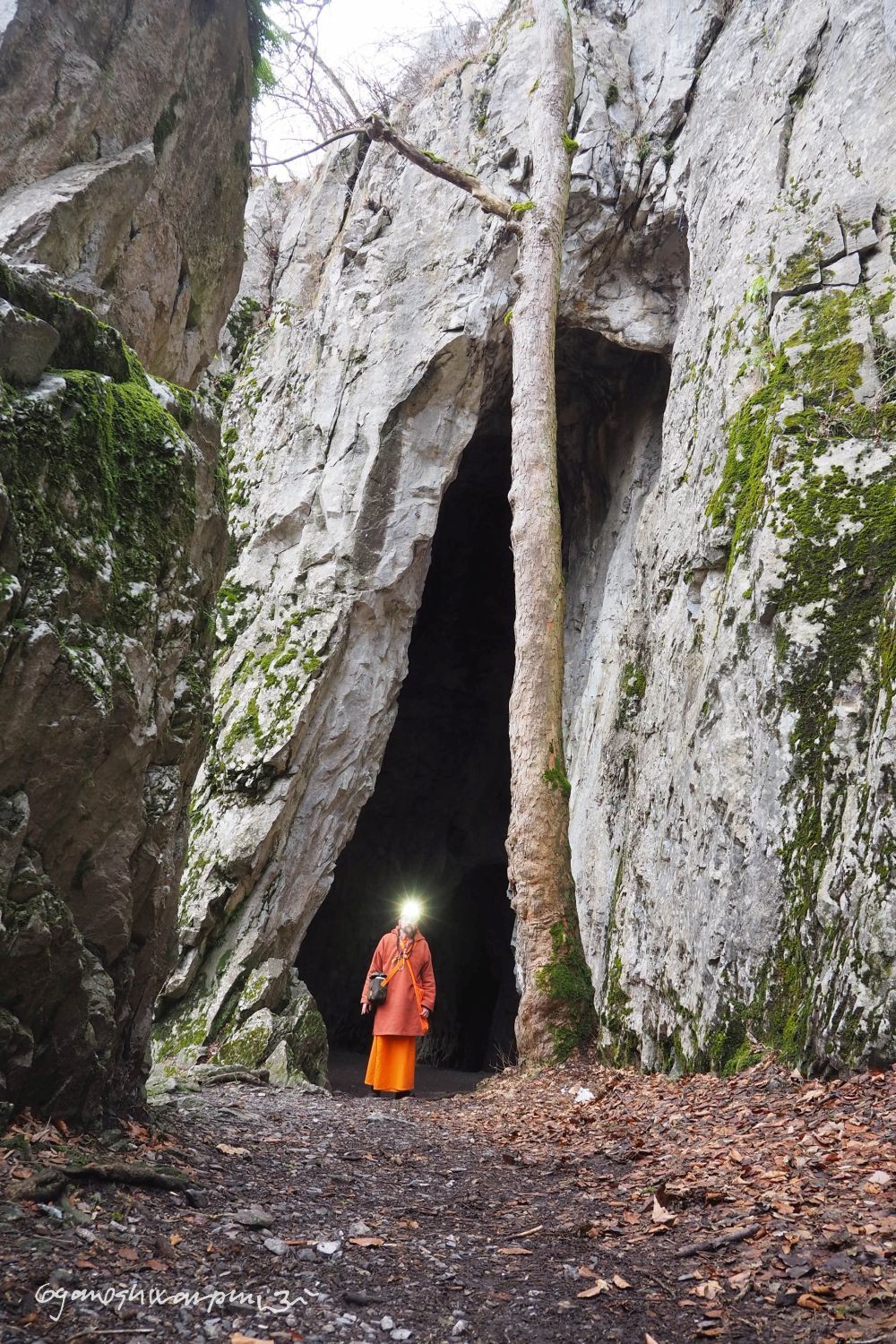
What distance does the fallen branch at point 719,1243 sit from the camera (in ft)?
8.89

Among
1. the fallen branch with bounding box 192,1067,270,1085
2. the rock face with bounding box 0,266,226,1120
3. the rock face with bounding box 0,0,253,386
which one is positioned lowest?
the fallen branch with bounding box 192,1067,270,1085

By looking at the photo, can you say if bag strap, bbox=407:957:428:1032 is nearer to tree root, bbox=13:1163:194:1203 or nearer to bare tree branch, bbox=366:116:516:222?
tree root, bbox=13:1163:194:1203

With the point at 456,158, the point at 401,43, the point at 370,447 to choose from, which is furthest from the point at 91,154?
the point at 401,43

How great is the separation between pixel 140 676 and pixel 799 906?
3862mm

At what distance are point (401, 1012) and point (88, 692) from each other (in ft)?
20.5

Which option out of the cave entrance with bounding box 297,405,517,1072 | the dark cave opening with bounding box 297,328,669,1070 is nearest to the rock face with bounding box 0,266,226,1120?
the dark cave opening with bounding box 297,328,669,1070

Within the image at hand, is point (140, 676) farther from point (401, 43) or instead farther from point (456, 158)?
point (401, 43)

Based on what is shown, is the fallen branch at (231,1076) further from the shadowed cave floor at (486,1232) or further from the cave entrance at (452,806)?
the cave entrance at (452,806)

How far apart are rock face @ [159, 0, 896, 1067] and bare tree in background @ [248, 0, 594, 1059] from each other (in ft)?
1.99

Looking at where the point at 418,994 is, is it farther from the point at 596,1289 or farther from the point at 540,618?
the point at 596,1289

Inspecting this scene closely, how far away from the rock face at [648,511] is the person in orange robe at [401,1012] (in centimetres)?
143

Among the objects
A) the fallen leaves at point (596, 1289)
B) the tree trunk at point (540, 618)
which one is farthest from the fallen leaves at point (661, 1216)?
the tree trunk at point (540, 618)

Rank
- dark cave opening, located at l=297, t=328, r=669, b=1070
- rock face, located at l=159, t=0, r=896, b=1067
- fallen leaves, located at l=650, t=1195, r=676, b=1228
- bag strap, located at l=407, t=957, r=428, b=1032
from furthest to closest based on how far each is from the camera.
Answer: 1. dark cave opening, located at l=297, t=328, r=669, b=1070
2. bag strap, located at l=407, t=957, r=428, b=1032
3. rock face, located at l=159, t=0, r=896, b=1067
4. fallen leaves, located at l=650, t=1195, r=676, b=1228

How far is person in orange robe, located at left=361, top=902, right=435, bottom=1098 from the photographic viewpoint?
8406mm
